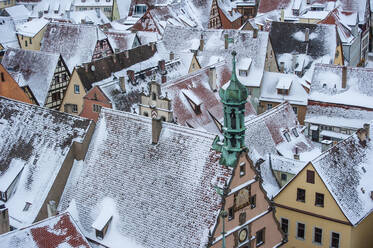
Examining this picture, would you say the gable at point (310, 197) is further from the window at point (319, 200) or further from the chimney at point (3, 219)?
the chimney at point (3, 219)

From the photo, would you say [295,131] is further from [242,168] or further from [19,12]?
[19,12]

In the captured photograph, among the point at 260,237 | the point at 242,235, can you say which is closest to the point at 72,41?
the point at 260,237

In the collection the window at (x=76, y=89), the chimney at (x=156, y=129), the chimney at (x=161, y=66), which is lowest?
the window at (x=76, y=89)

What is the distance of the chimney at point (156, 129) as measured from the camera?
44.7 metres

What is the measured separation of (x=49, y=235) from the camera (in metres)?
41.6

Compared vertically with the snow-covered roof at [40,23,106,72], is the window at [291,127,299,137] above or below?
below

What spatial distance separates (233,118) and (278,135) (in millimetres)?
21943

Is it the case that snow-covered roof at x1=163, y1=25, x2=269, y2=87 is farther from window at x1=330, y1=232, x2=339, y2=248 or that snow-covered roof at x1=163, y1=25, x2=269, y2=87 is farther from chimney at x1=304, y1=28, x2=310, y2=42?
window at x1=330, y1=232, x2=339, y2=248

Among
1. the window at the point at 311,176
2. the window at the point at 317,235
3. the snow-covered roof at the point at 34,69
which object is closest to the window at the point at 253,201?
the window at the point at 311,176

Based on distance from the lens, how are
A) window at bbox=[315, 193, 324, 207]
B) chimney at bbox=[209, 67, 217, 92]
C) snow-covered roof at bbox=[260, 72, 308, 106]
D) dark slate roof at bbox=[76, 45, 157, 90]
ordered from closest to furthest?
1. window at bbox=[315, 193, 324, 207]
2. chimney at bbox=[209, 67, 217, 92]
3. dark slate roof at bbox=[76, 45, 157, 90]
4. snow-covered roof at bbox=[260, 72, 308, 106]

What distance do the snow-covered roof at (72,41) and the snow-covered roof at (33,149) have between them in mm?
37394

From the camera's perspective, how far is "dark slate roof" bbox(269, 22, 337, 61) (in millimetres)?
91750

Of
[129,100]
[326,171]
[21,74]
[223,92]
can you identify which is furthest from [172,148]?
[21,74]

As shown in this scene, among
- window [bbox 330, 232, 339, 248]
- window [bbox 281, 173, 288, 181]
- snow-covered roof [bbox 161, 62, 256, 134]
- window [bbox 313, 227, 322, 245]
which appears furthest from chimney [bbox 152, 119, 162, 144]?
snow-covered roof [bbox 161, 62, 256, 134]
